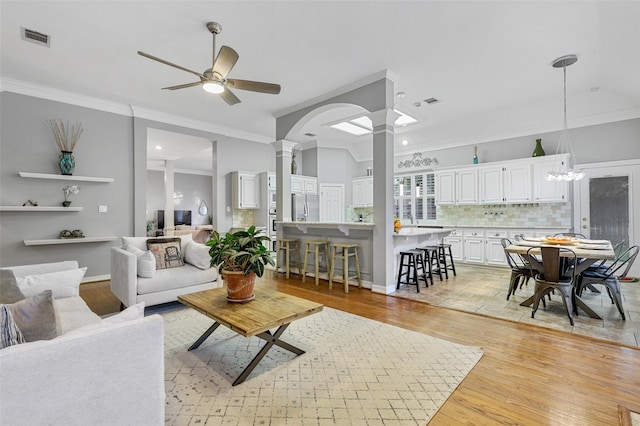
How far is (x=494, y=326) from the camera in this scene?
10.3ft

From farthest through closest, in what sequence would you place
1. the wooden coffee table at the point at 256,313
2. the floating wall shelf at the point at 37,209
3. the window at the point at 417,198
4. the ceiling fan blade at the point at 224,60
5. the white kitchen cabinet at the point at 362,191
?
the white kitchen cabinet at the point at 362,191
the window at the point at 417,198
the floating wall shelf at the point at 37,209
the ceiling fan blade at the point at 224,60
the wooden coffee table at the point at 256,313

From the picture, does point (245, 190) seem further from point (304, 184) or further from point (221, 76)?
point (221, 76)

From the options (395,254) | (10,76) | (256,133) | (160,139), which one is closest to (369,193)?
(256,133)

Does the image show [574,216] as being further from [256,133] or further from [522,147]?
[256,133]

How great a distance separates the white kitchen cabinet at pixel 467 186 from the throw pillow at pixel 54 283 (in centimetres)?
684

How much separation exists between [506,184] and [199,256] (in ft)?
19.6

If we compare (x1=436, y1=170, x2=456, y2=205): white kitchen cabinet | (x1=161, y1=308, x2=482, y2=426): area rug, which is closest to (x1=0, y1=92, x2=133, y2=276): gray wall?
(x1=161, y1=308, x2=482, y2=426): area rug

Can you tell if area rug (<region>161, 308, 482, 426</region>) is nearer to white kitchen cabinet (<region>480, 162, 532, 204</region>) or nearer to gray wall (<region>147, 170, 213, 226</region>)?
white kitchen cabinet (<region>480, 162, 532, 204</region>)

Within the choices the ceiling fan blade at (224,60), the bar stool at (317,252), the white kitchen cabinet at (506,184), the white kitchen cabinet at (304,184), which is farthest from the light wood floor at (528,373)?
the white kitchen cabinet at (304,184)

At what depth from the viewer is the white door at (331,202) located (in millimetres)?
8523

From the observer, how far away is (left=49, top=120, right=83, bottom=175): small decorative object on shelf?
16.1ft

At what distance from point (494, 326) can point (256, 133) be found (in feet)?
20.8

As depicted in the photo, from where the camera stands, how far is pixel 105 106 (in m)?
5.39

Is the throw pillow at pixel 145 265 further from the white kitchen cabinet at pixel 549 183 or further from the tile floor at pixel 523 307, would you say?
the white kitchen cabinet at pixel 549 183
